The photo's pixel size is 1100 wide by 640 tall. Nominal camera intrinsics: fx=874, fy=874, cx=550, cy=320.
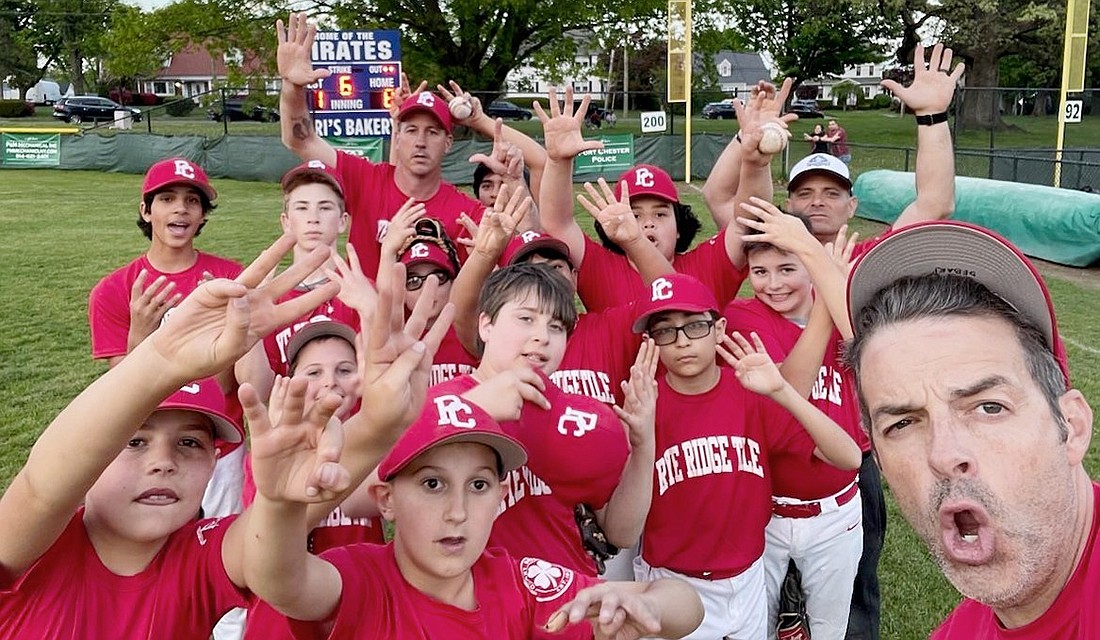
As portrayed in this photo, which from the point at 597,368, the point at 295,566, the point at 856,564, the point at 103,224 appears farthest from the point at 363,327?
the point at 103,224

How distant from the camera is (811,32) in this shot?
3731 cm

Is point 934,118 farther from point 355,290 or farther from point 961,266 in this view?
point 355,290

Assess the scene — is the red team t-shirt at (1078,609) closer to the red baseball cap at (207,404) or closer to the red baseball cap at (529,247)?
the red baseball cap at (207,404)

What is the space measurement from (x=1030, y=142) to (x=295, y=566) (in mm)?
36436

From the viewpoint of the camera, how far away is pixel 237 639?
3510mm

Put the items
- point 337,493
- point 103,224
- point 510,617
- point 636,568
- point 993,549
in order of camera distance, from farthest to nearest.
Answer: point 103,224, point 636,568, point 510,617, point 337,493, point 993,549

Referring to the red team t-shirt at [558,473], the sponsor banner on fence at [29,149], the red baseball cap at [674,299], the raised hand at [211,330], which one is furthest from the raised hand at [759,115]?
Answer: the sponsor banner on fence at [29,149]

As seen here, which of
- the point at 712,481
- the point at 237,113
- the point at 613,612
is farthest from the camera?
the point at 237,113

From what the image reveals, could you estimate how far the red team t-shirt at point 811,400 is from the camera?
328cm

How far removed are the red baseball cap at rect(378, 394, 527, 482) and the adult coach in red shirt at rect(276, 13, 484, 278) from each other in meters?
2.77

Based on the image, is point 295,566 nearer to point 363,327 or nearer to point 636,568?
point 363,327

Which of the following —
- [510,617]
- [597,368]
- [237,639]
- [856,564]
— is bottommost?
[237,639]

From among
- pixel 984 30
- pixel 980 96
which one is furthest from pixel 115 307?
pixel 984 30

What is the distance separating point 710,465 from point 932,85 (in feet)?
7.21
